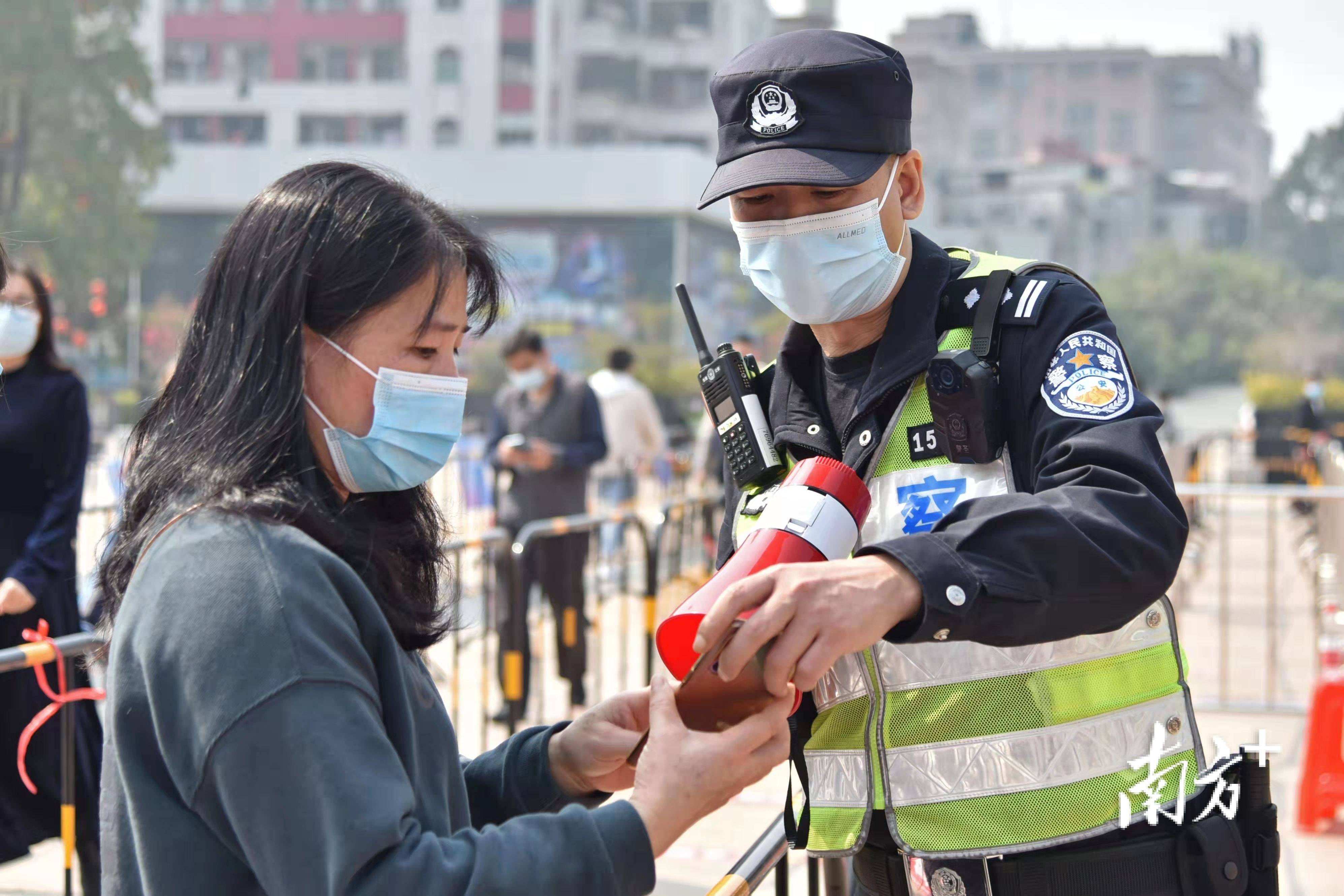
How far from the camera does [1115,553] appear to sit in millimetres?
1576

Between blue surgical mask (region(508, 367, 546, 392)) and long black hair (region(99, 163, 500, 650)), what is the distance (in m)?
6.39

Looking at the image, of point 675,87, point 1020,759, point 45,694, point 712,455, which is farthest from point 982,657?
point 675,87

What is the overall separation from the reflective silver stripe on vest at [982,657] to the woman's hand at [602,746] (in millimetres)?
346

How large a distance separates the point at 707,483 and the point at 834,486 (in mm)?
10475

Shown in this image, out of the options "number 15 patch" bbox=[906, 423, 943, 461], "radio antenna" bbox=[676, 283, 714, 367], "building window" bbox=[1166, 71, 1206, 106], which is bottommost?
"number 15 patch" bbox=[906, 423, 943, 461]

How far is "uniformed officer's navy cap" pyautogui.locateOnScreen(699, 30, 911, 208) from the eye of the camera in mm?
1905

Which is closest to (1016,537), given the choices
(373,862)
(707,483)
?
(373,862)

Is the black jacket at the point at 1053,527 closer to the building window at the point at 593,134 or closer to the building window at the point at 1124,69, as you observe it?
the building window at the point at 593,134

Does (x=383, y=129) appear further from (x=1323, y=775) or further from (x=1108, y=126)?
(x=1323, y=775)

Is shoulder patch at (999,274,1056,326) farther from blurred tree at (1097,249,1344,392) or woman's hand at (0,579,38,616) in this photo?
blurred tree at (1097,249,1344,392)

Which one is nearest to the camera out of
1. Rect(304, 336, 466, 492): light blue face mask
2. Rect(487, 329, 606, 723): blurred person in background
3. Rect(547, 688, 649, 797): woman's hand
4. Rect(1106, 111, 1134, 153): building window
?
Rect(304, 336, 466, 492): light blue face mask

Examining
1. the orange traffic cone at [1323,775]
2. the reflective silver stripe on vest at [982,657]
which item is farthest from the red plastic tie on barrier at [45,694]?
the orange traffic cone at [1323,775]

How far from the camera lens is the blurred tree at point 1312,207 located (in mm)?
82125

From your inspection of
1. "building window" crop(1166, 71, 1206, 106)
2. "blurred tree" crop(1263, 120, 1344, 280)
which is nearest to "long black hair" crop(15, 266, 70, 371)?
"blurred tree" crop(1263, 120, 1344, 280)
